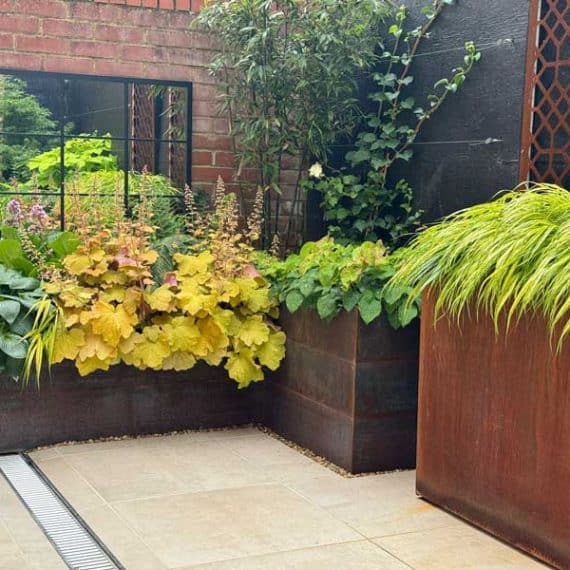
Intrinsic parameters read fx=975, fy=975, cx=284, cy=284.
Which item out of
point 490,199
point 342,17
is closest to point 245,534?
point 490,199

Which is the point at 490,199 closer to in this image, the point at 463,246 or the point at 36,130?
the point at 463,246

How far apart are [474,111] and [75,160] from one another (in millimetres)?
2587

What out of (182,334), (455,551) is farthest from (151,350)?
(455,551)

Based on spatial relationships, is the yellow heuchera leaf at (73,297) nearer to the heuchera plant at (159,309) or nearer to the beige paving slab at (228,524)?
the heuchera plant at (159,309)

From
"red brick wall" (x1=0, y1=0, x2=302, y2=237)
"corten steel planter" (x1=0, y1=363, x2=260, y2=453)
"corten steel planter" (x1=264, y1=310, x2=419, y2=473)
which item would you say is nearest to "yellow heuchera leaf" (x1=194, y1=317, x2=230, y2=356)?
"corten steel planter" (x1=0, y1=363, x2=260, y2=453)

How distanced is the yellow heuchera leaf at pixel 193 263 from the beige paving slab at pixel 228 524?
1356 mm

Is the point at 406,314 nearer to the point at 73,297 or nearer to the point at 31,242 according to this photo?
the point at 73,297

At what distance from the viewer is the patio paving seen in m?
3.71

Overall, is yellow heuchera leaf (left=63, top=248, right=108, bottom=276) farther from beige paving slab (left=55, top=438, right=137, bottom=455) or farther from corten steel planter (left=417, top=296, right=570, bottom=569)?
corten steel planter (left=417, top=296, right=570, bottom=569)

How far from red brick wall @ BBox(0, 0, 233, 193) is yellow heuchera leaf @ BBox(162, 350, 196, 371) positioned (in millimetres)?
1487

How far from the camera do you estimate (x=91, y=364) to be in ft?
16.6

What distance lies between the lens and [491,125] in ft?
16.6

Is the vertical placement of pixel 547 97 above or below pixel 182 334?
above

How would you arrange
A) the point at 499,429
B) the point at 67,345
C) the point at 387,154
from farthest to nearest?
the point at 387,154, the point at 67,345, the point at 499,429
